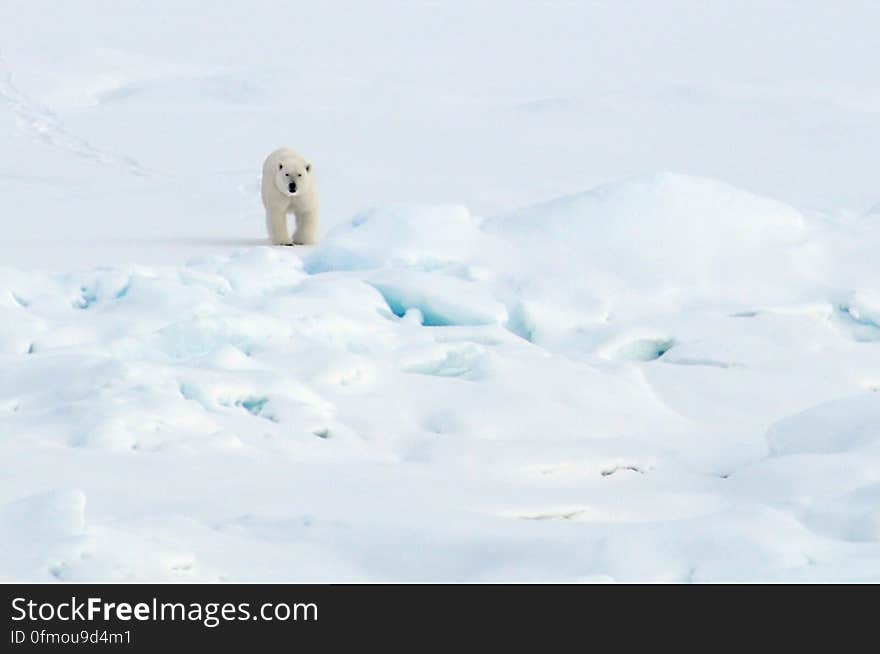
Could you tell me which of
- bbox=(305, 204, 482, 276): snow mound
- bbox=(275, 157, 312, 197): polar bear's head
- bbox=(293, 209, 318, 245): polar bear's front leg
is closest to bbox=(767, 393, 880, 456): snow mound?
bbox=(305, 204, 482, 276): snow mound

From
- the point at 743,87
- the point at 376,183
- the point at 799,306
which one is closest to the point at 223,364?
the point at 799,306

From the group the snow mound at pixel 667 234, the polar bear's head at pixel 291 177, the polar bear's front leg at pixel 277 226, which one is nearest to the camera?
the snow mound at pixel 667 234

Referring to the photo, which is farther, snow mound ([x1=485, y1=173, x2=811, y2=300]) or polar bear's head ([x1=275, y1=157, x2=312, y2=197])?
polar bear's head ([x1=275, y1=157, x2=312, y2=197])

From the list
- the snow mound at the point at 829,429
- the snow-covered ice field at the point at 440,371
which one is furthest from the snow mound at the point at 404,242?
the snow mound at the point at 829,429

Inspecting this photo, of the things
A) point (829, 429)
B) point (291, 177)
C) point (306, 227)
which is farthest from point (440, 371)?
point (306, 227)

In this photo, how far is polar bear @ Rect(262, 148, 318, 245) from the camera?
7934 mm

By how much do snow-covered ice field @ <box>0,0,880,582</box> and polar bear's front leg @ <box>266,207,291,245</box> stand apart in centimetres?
27

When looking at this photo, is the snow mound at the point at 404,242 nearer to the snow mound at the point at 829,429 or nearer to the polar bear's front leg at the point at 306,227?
→ the polar bear's front leg at the point at 306,227

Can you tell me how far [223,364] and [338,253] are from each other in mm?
2105

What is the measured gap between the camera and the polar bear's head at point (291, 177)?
7.92 meters

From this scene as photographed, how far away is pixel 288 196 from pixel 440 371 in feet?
9.69

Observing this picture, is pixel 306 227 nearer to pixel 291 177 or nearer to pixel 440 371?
pixel 291 177
